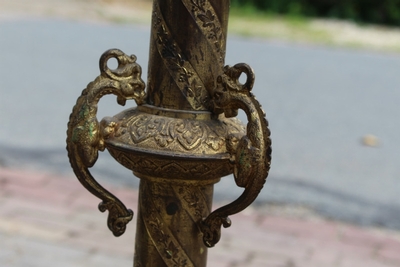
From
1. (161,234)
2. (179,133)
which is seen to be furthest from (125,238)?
(179,133)

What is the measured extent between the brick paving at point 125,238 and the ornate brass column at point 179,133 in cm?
193

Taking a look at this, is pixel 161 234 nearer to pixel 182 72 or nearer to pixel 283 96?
pixel 182 72

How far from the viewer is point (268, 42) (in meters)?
10.8

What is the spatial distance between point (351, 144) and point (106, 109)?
215 centimetres

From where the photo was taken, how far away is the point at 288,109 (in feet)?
20.9

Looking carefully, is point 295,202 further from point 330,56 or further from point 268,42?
point 268,42

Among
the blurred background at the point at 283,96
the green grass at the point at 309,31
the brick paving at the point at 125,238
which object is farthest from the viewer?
the green grass at the point at 309,31

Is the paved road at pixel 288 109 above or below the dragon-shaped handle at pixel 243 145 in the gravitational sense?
below

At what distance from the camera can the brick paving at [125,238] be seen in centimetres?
307

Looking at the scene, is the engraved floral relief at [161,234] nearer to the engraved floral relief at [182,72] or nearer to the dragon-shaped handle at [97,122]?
the dragon-shaped handle at [97,122]

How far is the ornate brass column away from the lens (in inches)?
41.4

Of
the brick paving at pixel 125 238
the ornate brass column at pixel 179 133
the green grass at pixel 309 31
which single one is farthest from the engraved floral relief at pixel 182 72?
the green grass at pixel 309 31

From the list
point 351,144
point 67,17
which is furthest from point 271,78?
point 67,17

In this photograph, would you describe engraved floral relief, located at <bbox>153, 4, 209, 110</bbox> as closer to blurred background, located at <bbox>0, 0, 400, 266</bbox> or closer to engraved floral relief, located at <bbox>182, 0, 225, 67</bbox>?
engraved floral relief, located at <bbox>182, 0, 225, 67</bbox>
